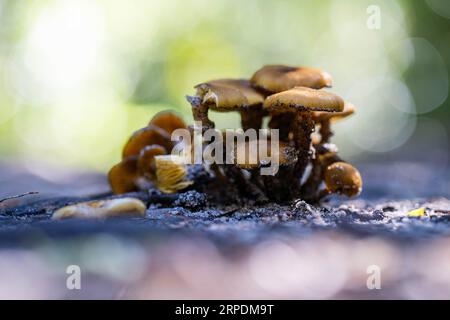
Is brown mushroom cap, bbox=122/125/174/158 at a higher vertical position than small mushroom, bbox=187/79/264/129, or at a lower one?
lower

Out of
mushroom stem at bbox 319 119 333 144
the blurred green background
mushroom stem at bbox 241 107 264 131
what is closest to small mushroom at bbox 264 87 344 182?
mushroom stem at bbox 241 107 264 131

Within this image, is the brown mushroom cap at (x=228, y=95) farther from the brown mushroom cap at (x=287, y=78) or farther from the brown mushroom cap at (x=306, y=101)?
the brown mushroom cap at (x=306, y=101)

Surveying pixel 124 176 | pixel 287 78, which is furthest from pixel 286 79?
pixel 124 176

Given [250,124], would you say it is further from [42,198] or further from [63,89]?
[63,89]

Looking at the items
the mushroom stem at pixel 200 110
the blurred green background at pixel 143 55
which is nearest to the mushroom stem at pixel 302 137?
the mushroom stem at pixel 200 110

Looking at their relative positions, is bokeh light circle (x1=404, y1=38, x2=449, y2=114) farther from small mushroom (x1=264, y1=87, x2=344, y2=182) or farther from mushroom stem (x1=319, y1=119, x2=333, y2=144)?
small mushroom (x1=264, y1=87, x2=344, y2=182)

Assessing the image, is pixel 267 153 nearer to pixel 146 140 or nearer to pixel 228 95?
pixel 228 95
